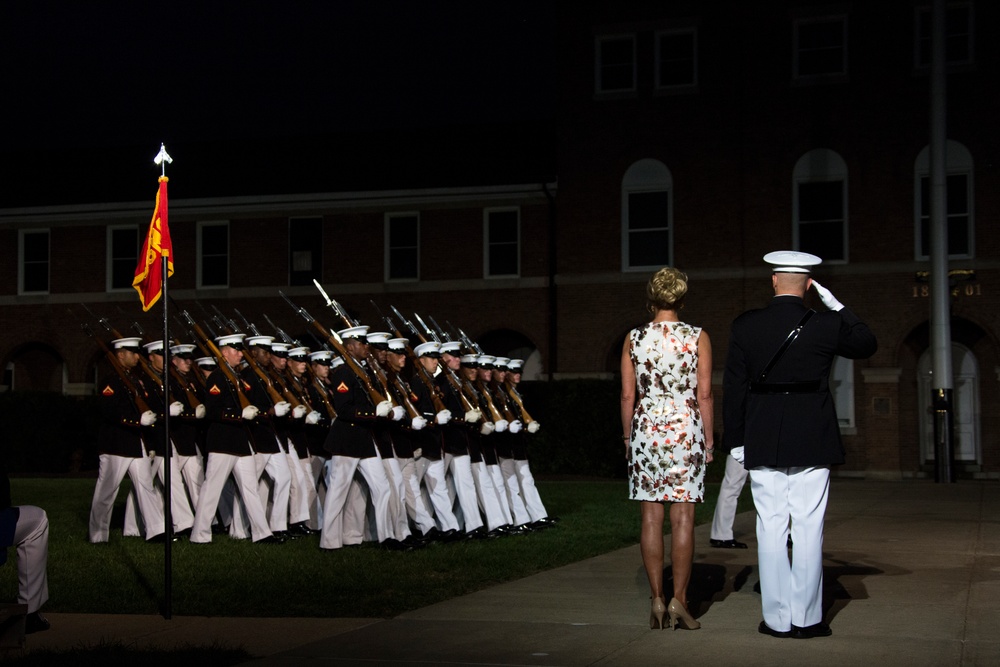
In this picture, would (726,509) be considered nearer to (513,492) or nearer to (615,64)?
(513,492)

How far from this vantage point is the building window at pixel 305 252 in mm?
32969

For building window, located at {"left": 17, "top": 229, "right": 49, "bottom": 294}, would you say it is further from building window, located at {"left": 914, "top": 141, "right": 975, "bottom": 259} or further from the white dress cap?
the white dress cap

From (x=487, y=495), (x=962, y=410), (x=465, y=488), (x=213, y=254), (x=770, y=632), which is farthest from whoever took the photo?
(x=213, y=254)

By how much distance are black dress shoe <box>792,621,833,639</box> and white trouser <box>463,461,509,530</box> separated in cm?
660

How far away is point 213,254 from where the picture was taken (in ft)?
111

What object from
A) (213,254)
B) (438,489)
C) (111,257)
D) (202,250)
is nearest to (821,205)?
(213,254)

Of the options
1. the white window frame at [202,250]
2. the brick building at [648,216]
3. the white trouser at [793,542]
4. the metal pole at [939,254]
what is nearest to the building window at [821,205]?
the brick building at [648,216]

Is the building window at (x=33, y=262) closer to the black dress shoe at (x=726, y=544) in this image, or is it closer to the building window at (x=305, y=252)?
the building window at (x=305, y=252)

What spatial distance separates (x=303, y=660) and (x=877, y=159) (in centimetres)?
2387

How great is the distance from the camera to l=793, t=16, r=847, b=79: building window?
95.4ft

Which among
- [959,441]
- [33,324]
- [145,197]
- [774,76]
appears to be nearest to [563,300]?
[774,76]

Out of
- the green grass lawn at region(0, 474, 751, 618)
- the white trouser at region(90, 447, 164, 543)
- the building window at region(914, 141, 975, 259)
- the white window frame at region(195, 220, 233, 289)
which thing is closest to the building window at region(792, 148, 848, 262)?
the building window at region(914, 141, 975, 259)

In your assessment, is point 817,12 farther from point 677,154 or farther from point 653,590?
point 653,590

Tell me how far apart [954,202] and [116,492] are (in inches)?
794
